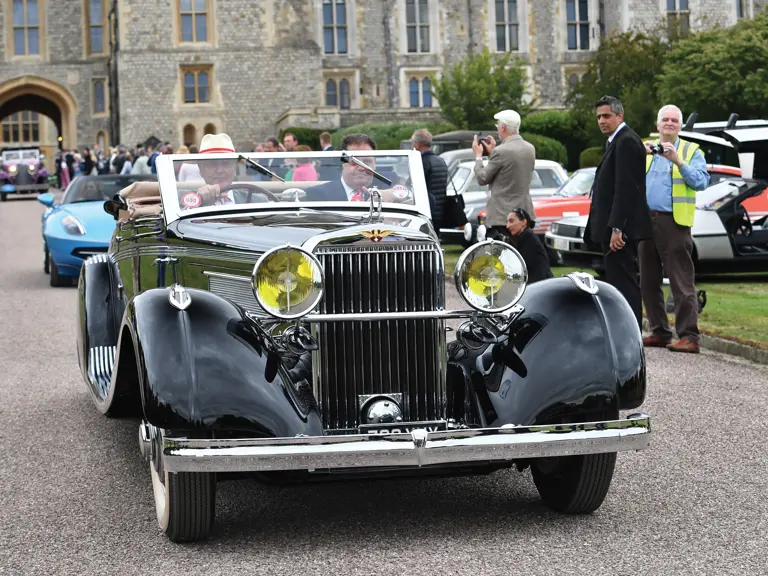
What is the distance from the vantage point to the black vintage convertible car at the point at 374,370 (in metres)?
4.74

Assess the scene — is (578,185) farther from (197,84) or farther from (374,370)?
(197,84)

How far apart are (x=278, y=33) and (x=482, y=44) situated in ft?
33.9

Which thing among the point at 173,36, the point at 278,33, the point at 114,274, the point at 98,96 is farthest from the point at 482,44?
the point at 114,274

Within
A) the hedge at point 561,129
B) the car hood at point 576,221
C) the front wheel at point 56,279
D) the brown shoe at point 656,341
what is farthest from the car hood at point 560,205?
the hedge at point 561,129

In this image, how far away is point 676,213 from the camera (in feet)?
32.8

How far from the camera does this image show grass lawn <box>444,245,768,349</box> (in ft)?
34.6

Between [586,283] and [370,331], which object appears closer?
[370,331]

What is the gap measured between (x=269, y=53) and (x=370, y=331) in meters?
47.6

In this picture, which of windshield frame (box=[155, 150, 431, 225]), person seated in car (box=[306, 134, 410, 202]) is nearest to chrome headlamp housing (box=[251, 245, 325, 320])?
windshield frame (box=[155, 150, 431, 225])

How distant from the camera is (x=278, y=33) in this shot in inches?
2032

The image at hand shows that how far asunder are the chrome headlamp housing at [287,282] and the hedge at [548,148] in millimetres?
37825

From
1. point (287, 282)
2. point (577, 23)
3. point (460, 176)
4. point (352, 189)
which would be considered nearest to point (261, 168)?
point (352, 189)

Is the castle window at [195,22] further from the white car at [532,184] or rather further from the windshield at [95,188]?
the windshield at [95,188]

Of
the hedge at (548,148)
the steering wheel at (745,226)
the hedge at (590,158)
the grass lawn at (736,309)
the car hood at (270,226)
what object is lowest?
the grass lawn at (736,309)
